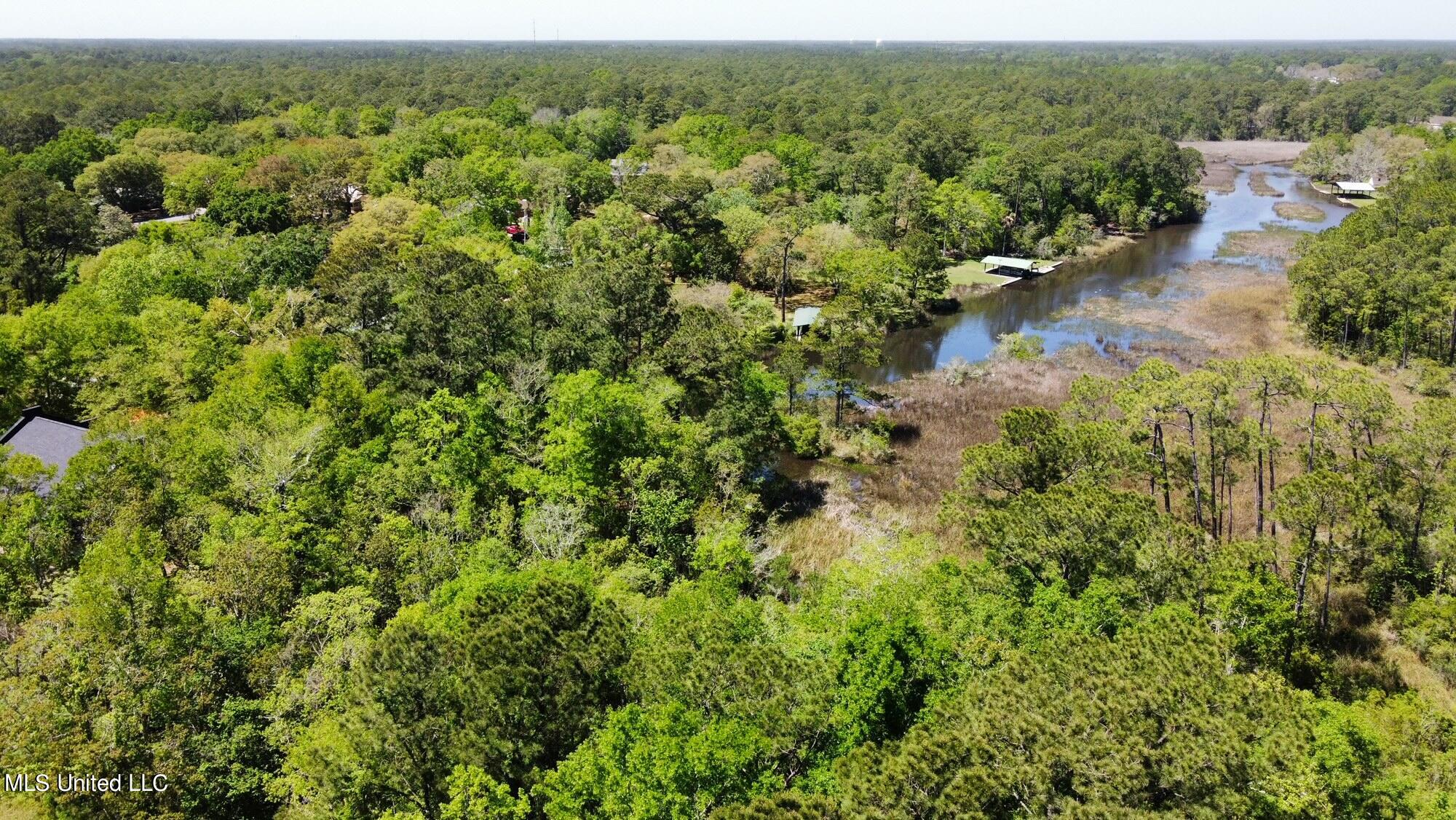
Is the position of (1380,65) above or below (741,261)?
above

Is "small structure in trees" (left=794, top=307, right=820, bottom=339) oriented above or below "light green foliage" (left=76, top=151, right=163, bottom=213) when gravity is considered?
below

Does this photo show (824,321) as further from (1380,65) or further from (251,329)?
(1380,65)

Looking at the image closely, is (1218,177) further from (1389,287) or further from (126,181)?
(126,181)

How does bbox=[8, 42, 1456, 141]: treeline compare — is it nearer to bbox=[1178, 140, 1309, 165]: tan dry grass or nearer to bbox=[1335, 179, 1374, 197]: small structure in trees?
bbox=[1178, 140, 1309, 165]: tan dry grass

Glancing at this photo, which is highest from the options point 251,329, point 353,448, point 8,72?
point 8,72

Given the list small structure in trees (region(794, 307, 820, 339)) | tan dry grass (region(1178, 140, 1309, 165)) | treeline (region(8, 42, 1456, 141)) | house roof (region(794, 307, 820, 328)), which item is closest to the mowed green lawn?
house roof (region(794, 307, 820, 328))

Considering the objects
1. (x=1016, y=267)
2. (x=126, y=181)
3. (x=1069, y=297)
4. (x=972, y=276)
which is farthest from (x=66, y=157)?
(x=1069, y=297)

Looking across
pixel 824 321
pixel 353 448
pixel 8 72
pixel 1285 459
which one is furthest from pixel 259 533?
pixel 8 72
